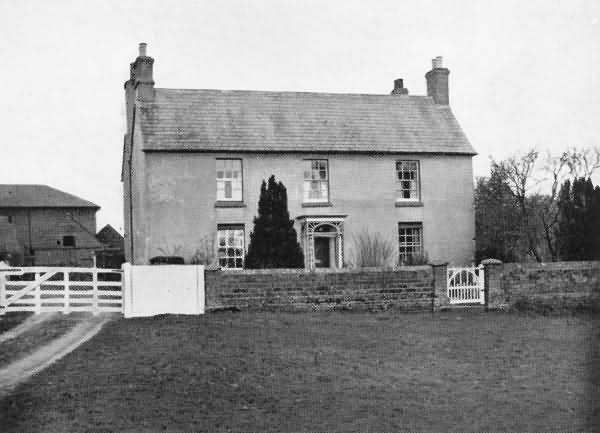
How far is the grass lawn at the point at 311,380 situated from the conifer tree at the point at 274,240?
5.65 m

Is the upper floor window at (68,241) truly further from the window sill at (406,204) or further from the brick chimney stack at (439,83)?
the window sill at (406,204)

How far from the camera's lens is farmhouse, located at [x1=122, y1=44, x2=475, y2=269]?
29.6 meters

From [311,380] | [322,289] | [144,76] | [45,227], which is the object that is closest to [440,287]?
[322,289]

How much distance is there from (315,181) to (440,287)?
11.5 metres

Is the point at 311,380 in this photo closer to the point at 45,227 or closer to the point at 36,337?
the point at 36,337

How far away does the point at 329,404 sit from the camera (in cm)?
A: 955

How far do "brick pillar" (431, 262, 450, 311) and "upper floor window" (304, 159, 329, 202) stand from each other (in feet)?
36.4

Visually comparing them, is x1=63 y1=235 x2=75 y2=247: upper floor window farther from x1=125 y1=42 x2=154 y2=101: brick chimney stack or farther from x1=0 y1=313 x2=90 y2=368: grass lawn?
x1=0 y1=313 x2=90 y2=368: grass lawn

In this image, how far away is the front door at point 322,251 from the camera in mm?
30859

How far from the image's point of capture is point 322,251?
31000 mm

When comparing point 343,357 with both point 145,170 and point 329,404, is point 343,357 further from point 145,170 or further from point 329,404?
point 145,170

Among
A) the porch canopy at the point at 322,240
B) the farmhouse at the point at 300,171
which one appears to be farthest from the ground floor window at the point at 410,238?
the porch canopy at the point at 322,240

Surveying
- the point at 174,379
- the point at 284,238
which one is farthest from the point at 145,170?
the point at 174,379

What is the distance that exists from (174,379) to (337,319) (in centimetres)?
778
